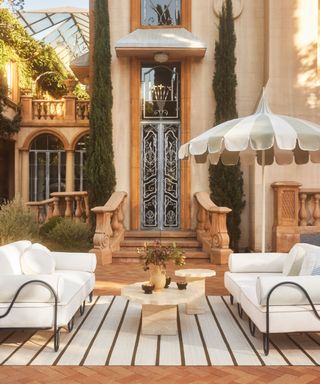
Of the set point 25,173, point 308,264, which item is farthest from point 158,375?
point 25,173

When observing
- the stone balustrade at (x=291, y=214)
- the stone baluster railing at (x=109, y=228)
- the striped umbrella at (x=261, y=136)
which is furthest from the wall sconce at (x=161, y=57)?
the striped umbrella at (x=261, y=136)

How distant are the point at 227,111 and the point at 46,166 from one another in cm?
1019

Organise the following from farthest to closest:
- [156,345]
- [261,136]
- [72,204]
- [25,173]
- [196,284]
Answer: [25,173], [72,204], [196,284], [261,136], [156,345]

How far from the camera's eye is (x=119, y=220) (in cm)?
1179

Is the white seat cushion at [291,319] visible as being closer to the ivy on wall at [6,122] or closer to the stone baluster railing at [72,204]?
the stone baluster railing at [72,204]

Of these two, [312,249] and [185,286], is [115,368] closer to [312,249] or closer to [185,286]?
[185,286]

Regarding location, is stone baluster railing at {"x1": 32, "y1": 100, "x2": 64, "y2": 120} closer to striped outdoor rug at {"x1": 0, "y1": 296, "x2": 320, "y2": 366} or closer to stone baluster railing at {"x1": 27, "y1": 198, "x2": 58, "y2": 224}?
stone baluster railing at {"x1": 27, "y1": 198, "x2": 58, "y2": 224}

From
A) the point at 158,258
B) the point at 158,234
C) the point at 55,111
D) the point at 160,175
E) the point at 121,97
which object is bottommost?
the point at 158,234

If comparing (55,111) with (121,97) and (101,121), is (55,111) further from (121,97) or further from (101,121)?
(101,121)

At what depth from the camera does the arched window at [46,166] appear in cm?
2025

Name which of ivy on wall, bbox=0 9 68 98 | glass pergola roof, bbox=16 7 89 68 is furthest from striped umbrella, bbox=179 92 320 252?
glass pergola roof, bbox=16 7 89 68

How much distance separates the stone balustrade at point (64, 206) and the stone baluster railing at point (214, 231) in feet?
11.3

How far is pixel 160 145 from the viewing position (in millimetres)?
12859

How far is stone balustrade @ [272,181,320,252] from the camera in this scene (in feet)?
36.1
